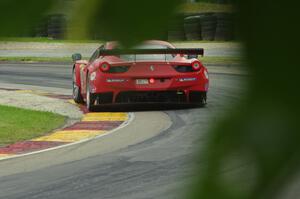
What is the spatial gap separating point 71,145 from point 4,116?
3501mm

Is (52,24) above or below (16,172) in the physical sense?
above

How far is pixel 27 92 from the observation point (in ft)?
52.8

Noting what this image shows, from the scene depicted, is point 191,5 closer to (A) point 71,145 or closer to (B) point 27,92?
(A) point 71,145

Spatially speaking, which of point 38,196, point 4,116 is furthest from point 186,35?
point 4,116

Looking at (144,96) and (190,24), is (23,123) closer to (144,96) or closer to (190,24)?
(144,96)

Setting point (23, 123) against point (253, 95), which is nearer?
point (253, 95)

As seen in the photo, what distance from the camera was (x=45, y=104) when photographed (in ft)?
48.1

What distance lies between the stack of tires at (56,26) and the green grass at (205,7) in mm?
61

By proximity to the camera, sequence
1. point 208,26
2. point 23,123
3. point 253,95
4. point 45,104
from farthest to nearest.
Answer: point 45,104, point 23,123, point 208,26, point 253,95

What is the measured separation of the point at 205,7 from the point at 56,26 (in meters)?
0.08

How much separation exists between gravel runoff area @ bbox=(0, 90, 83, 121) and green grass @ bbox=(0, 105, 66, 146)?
212 mm

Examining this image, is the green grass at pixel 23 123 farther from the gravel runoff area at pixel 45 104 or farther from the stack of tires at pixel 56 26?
the stack of tires at pixel 56 26

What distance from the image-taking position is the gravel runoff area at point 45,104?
13.4 meters

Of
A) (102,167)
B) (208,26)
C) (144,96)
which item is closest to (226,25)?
(208,26)
